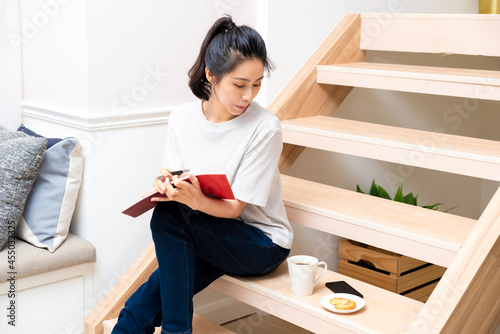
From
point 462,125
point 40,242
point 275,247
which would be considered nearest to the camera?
point 275,247

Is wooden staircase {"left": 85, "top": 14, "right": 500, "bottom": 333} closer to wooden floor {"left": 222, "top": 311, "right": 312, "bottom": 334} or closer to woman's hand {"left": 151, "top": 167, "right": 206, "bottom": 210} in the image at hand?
woman's hand {"left": 151, "top": 167, "right": 206, "bottom": 210}

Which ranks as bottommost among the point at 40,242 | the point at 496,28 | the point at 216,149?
the point at 40,242

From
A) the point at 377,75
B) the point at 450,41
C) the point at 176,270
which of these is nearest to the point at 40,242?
the point at 176,270

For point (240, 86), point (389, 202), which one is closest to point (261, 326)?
point (389, 202)

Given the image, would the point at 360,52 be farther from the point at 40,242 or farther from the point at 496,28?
the point at 40,242

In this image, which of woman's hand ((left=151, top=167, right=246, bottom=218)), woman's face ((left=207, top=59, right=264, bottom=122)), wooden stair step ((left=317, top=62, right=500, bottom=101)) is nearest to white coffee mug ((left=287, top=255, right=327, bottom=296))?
woman's hand ((left=151, top=167, right=246, bottom=218))

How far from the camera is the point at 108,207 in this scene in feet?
7.30

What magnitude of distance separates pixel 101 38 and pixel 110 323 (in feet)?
3.12

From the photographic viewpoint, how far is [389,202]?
2041 millimetres

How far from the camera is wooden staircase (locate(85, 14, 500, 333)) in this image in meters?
1.53

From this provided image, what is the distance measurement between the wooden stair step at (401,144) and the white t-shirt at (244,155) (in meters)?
0.35

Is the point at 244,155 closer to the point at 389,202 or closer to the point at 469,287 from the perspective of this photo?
the point at 389,202

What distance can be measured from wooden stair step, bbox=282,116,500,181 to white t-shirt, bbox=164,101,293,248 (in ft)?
1.16

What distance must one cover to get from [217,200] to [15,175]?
79 cm
